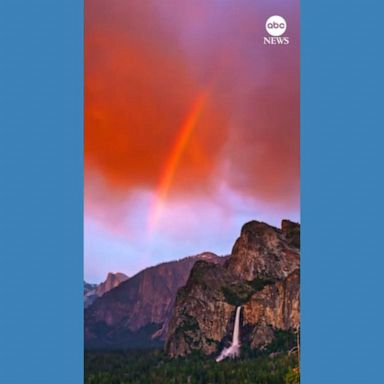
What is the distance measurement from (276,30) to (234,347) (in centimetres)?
334

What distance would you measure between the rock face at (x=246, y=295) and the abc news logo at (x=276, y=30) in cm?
189

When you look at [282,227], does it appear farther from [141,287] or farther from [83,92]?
[83,92]

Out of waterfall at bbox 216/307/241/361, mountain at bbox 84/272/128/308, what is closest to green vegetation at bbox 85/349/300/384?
waterfall at bbox 216/307/241/361

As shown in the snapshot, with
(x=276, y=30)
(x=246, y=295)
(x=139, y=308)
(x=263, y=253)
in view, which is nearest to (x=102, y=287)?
(x=139, y=308)

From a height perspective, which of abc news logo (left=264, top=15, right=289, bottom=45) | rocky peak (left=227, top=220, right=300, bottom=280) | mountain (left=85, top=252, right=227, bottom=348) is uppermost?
abc news logo (left=264, top=15, right=289, bottom=45)

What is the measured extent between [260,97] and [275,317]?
2.31 metres

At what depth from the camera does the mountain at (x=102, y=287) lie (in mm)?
9289

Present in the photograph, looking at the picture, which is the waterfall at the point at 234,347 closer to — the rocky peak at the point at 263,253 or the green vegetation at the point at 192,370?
the green vegetation at the point at 192,370

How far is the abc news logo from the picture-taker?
371 inches

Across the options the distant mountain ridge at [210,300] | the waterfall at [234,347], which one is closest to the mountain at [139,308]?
the distant mountain ridge at [210,300]

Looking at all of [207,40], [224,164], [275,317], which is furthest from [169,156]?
[275,317]

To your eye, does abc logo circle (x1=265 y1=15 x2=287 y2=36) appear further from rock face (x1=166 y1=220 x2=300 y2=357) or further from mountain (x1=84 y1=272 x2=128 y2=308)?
mountain (x1=84 y1=272 x2=128 y2=308)

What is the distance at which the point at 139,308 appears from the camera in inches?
373

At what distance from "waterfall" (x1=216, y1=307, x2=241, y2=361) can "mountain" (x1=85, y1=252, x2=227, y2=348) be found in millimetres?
618
